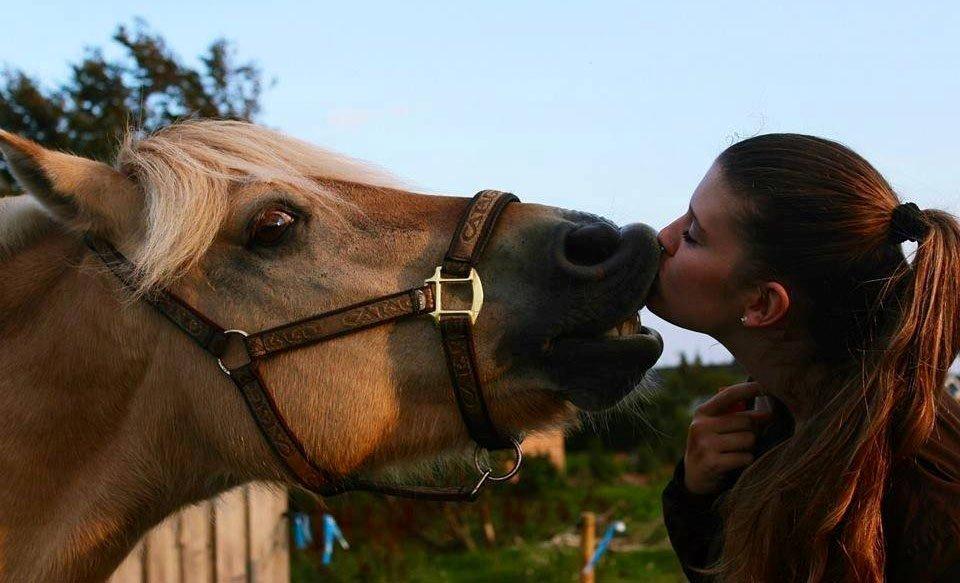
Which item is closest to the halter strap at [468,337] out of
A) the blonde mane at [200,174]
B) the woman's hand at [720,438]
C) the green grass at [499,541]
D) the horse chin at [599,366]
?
the horse chin at [599,366]

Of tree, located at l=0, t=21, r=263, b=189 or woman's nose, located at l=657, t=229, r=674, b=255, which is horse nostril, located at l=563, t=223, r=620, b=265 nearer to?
woman's nose, located at l=657, t=229, r=674, b=255

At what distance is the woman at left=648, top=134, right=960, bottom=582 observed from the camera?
1.79m

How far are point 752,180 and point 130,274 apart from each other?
1.48 metres

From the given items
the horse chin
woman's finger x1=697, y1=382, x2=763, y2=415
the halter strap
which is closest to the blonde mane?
the halter strap

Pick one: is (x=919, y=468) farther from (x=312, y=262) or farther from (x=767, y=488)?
(x=312, y=262)

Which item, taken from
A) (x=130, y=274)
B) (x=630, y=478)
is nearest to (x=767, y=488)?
(x=130, y=274)

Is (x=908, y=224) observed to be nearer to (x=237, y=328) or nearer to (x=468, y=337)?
(x=468, y=337)

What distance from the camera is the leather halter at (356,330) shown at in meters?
2.09

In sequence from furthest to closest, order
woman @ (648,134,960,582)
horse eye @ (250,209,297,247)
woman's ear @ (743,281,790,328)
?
horse eye @ (250,209,297,247)
woman's ear @ (743,281,790,328)
woman @ (648,134,960,582)

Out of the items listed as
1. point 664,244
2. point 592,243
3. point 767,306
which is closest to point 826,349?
point 767,306

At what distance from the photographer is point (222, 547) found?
485cm

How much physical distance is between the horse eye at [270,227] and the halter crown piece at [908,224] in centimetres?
138

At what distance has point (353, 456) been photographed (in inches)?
85.1

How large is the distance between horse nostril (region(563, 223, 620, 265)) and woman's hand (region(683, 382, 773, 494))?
0.47 m
